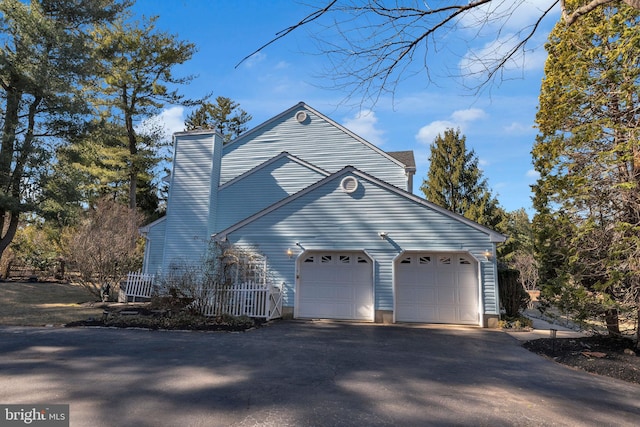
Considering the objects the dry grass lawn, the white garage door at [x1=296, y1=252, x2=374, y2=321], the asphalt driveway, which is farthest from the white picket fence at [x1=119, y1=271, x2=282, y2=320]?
the dry grass lawn

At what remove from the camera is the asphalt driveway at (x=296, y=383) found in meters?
3.70

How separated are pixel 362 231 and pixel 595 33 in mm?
7491

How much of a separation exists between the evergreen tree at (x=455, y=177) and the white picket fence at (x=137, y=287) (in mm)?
18077

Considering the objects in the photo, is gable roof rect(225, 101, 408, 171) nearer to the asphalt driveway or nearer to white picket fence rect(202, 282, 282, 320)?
white picket fence rect(202, 282, 282, 320)

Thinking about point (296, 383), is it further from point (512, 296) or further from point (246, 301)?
point (512, 296)

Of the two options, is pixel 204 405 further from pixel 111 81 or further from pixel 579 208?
pixel 111 81

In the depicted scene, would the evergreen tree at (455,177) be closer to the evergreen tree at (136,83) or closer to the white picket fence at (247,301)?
the white picket fence at (247,301)

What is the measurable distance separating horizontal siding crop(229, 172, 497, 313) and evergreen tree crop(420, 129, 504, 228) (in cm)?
1337

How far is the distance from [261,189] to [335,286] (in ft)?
19.7

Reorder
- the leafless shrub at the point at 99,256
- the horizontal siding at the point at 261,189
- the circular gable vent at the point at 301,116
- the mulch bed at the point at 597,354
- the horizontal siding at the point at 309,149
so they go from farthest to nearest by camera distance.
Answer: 1. the circular gable vent at the point at 301,116
2. the horizontal siding at the point at 309,149
3. the horizontal siding at the point at 261,189
4. the leafless shrub at the point at 99,256
5. the mulch bed at the point at 597,354

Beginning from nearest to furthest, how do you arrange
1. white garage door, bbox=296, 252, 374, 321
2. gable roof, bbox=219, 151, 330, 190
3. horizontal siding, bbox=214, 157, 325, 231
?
white garage door, bbox=296, 252, 374, 321 < horizontal siding, bbox=214, 157, 325, 231 < gable roof, bbox=219, 151, 330, 190

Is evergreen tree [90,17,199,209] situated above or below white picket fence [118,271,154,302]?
above

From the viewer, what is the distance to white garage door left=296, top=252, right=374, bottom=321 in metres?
11.6

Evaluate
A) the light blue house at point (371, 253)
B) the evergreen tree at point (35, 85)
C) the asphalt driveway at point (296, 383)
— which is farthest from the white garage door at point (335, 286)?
the evergreen tree at point (35, 85)
